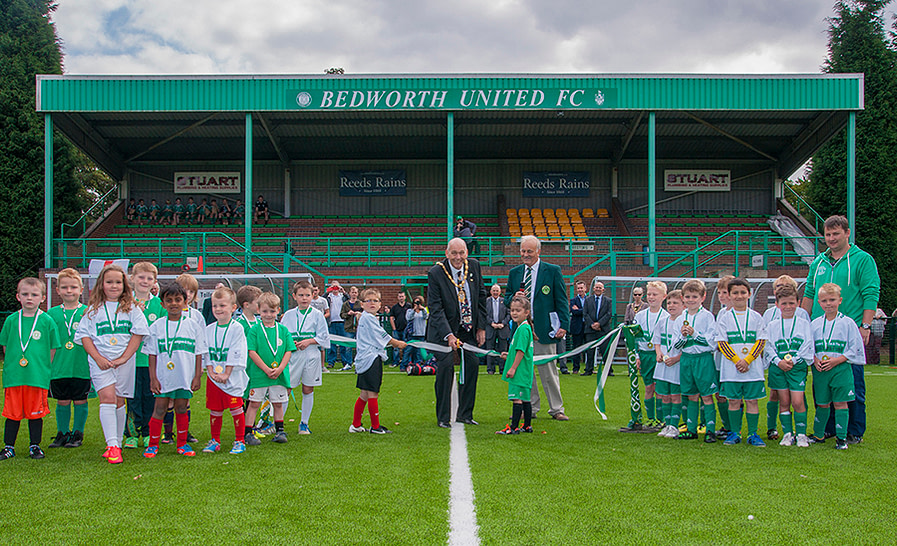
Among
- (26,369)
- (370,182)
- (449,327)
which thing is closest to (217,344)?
(26,369)

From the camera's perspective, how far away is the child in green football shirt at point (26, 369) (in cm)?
601

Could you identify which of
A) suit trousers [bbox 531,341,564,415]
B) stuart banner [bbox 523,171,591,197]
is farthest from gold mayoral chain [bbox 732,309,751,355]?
stuart banner [bbox 523,171,591,197]

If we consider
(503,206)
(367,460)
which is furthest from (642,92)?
(367,460)

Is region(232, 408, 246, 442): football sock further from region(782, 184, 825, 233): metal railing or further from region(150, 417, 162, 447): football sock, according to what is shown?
region(782, 184, 825, 233): metal railing

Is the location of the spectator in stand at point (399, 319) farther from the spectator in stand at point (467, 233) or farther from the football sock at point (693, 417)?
the football sock at point (693, 417)

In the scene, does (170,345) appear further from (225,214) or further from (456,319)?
(225,214)

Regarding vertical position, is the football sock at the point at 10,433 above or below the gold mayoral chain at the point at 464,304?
below

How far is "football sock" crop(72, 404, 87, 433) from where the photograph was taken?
672cm

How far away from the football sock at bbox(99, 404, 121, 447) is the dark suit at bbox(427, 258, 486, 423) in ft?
9.68

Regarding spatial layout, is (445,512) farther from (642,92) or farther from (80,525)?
(642,92)

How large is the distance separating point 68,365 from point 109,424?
3.54ft

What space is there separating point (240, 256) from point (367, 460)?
17852mm

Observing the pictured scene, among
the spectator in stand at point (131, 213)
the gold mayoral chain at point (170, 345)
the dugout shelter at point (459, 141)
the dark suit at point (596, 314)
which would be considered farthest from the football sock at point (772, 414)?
the spectator in stand at point (131, 213)

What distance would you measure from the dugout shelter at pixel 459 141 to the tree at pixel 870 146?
1.19m
